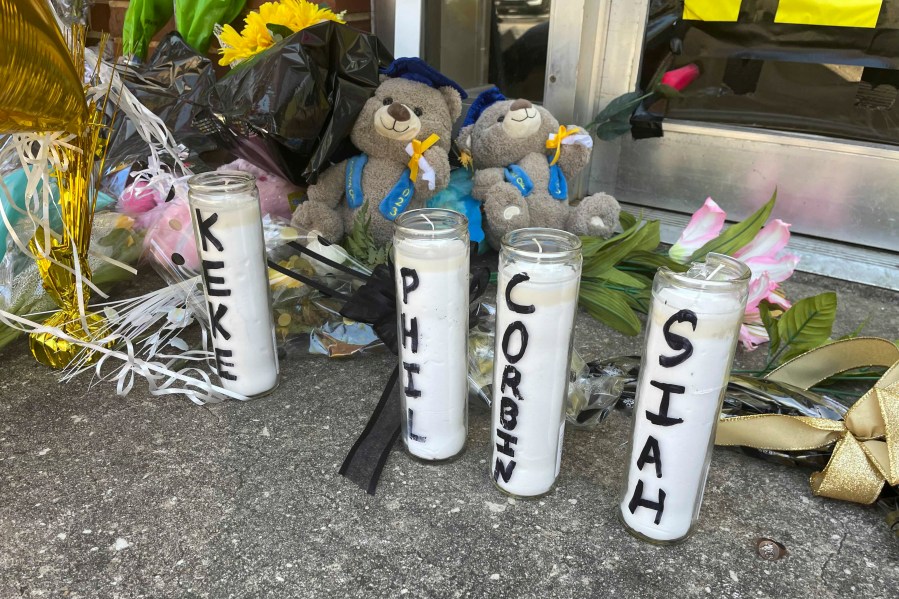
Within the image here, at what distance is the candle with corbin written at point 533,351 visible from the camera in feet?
2.33

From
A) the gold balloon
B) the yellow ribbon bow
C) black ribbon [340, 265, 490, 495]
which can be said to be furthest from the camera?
the yellow ribbon bow

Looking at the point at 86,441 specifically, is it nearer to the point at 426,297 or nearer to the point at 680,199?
the point at 426,297

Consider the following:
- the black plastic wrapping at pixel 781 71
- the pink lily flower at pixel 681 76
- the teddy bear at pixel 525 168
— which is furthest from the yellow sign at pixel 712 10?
the teddy bear at pixel 525 168

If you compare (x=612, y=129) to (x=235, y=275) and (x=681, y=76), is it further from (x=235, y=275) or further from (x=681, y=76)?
(x=235, y=275)

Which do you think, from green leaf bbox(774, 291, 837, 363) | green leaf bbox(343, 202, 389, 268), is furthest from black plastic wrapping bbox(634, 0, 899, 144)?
green leaf bbox(343, 202, 389, 268)

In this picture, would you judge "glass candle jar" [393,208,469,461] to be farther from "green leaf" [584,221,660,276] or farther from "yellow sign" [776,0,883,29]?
"yellow sign" [776,0,883,29]

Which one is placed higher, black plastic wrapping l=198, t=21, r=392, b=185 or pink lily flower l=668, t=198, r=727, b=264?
black plastic wrapping l=198, t=21, r=392, b=185

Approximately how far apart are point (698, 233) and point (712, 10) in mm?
736

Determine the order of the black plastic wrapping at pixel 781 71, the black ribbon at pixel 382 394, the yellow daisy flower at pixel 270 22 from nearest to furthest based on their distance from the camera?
the black ribbon at pixel 382 394 < the yellow daisy flower at pixel 270 22 < the black plastic wrapping at pixel 781 71

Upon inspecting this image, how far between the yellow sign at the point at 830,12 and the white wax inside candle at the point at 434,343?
1293 mm

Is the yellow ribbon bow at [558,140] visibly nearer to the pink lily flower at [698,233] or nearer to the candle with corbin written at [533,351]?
the pink lily flower at [698,233]

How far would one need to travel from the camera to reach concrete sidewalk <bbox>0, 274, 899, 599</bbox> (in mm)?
741

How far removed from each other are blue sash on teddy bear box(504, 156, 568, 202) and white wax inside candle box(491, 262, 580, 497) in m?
0.70

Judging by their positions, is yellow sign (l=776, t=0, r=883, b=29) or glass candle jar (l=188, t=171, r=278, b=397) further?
yellow sign (l=776, t=0, r=883, b=29)
